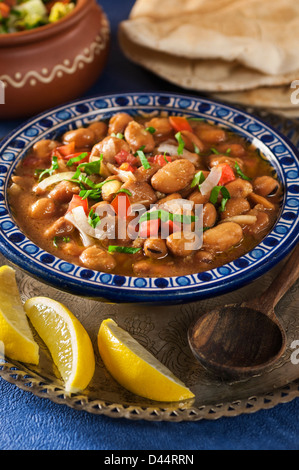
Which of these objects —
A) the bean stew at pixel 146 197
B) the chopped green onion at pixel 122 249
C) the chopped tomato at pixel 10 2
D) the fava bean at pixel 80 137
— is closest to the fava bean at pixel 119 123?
the bean stew at pixel 146 197

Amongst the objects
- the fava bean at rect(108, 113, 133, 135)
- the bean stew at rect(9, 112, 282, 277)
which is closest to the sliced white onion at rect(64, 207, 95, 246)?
the bean stew at rect(9, 112, 282, 277)

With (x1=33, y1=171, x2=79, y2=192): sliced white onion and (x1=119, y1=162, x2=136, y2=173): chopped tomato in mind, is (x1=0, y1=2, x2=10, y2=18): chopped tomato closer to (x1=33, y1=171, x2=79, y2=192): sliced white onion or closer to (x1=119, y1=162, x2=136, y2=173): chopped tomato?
(x1=33, y1=171, x2=79, y2=192): sliced white onion

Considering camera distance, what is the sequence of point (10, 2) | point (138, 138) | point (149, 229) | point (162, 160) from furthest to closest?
point (10, 2), point (138, 138), point (162, 160), point (149, 229)

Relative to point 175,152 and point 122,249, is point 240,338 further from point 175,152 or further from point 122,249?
point 175,152

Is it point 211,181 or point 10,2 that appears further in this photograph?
point 10,2

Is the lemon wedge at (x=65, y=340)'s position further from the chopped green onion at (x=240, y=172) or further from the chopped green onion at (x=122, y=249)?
the chopped green onion at (x=240, y=172)

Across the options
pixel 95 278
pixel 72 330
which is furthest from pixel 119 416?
pixel 95 278

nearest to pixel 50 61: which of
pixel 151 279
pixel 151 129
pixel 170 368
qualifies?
pixel 151 129
